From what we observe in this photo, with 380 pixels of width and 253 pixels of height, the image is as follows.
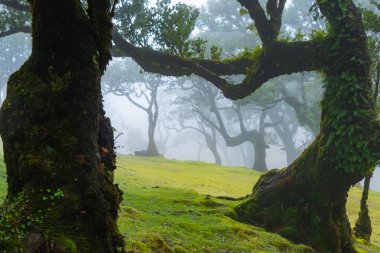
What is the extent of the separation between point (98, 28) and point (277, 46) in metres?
8.72

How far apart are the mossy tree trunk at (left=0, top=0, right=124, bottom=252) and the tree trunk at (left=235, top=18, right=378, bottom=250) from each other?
26.7 ft

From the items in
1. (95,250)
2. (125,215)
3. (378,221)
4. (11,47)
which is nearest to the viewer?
(95,250)

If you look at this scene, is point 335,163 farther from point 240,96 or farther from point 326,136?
point 240,96

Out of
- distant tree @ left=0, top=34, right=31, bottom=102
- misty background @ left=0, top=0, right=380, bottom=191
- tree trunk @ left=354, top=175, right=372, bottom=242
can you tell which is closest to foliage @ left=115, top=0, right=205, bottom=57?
tree trunk @ left=354, top=175, right=372, bottom=242

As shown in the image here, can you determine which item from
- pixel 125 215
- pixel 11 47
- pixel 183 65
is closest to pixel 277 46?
pixel 183 65

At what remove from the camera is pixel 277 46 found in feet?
43.4

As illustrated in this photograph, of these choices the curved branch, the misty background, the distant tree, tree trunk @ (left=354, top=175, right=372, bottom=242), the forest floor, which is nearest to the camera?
the forest floor

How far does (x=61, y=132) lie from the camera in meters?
4.95

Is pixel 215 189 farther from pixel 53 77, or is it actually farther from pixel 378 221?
pixel 53 77

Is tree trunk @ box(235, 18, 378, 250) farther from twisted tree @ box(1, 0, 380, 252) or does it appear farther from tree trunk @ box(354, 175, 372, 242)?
tree trunk @ box(354, 175, 372, 242)

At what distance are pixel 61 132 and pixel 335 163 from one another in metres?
8.83

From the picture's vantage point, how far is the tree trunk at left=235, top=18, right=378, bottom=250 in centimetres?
1148

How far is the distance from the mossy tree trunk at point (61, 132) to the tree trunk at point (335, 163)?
8.15 meters

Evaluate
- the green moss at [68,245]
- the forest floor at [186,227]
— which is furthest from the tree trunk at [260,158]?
the green moss at [68,245]
